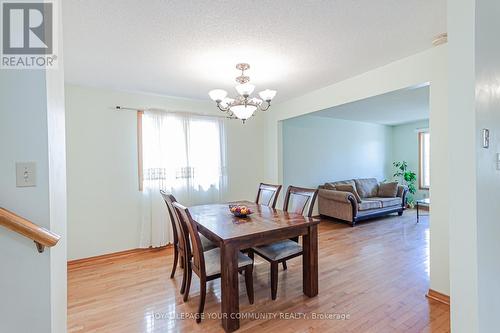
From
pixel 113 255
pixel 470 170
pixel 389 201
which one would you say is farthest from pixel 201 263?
pixel 389 201

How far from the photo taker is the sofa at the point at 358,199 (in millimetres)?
4730

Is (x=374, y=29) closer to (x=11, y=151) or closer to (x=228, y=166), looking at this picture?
(x=11, y=151)

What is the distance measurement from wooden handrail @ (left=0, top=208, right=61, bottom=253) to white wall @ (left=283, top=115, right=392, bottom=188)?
4.30 meters

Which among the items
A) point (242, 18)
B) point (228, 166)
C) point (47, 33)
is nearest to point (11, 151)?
point (47, 33)

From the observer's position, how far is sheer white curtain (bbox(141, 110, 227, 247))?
11.7 ft

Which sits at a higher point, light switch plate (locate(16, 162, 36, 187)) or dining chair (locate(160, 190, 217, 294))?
light switch plate (locate(16, 162, 36, 187))

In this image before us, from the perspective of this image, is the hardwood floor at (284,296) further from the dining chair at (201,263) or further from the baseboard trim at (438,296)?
the dining chair at (201,263)

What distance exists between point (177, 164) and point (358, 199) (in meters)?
3.63

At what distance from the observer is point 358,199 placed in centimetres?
490

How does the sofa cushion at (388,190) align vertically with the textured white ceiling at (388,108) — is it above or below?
below

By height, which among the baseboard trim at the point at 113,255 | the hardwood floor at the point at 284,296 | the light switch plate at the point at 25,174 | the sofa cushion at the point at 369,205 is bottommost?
the hardwood floor at the point at 284,296

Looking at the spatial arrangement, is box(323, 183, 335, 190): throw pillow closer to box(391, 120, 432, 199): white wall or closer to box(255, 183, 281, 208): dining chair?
box(255, 183, 281, 208): dining chair

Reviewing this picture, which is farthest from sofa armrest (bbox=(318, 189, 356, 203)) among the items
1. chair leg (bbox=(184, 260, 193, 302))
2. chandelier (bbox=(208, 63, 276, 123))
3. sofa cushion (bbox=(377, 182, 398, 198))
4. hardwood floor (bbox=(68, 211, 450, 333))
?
chair leg (bbox=(184, 260, 193, 302))

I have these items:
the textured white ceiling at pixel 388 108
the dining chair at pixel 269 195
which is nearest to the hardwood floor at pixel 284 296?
the dining chair at pixel 269 195
